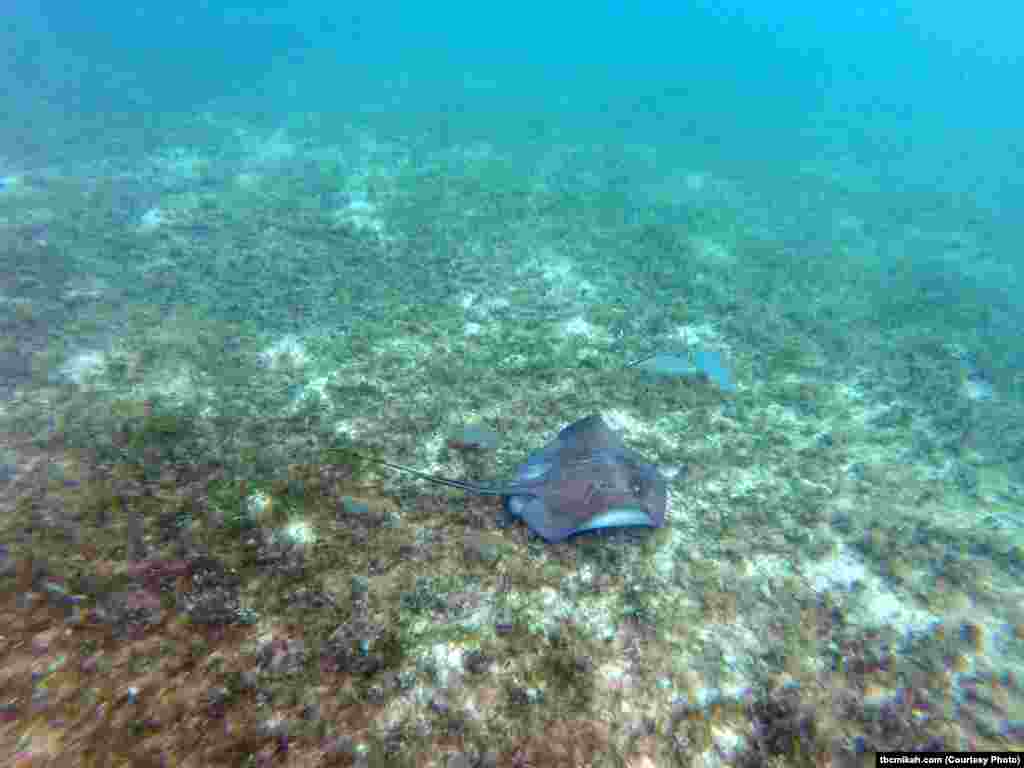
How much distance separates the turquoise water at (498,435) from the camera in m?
3.64

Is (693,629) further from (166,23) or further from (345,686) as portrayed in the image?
(166,23)

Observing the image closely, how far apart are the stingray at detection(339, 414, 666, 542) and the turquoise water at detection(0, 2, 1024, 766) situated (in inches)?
12.5

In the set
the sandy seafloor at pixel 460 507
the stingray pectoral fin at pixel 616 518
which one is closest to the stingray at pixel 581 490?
the stingray pectoral fin at pixel 616 518

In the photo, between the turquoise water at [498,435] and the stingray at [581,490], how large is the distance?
0.32 meters

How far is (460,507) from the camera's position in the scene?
5.08 m

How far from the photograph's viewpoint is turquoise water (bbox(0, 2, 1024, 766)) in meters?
3.64

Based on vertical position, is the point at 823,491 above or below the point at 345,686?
below

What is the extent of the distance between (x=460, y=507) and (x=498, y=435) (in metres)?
1.27

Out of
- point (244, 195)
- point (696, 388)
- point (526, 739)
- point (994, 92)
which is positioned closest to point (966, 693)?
point (526, 739)

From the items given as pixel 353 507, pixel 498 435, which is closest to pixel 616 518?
pixel 498 435

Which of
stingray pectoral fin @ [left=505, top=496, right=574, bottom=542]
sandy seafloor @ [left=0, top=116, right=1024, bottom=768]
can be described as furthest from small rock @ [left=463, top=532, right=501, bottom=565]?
stingray pectoral fin @ [left=505, top=496, right=574, bottom=542]

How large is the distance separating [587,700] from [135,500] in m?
4.40

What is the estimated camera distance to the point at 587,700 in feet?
11.8

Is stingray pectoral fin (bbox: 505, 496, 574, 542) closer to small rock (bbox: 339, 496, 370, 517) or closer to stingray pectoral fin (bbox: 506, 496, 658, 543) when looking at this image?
stingray pectoral fin (bbox: 506, 496, 658, 543)
